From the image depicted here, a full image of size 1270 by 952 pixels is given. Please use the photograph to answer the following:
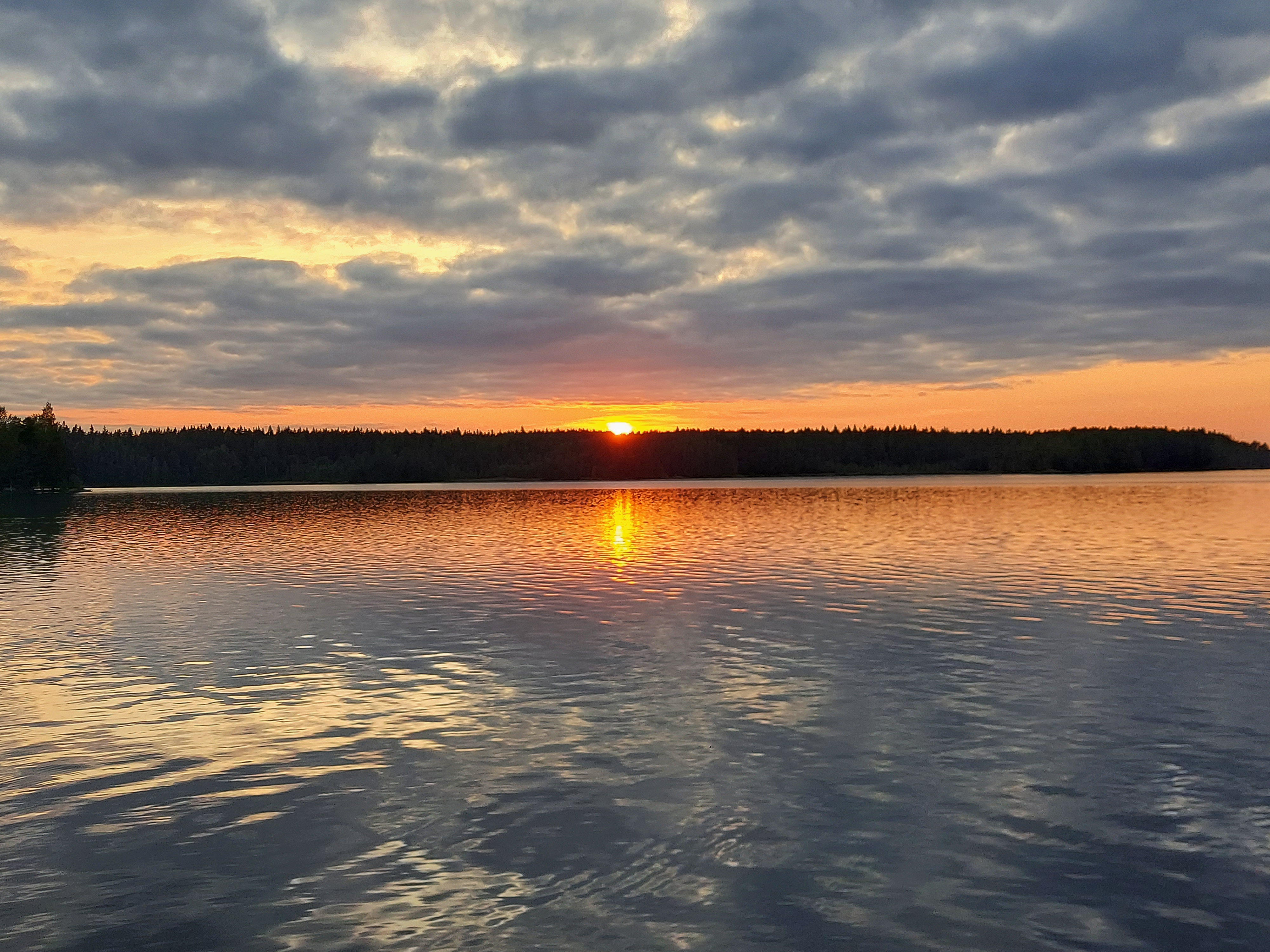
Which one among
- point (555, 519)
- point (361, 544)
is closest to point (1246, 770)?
point (361, 544)

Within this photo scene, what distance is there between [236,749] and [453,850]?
811cm

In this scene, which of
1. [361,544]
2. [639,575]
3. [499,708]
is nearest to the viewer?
[499,708]

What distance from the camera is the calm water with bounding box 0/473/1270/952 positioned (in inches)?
527

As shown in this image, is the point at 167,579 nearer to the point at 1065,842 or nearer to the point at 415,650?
the point at 415,650

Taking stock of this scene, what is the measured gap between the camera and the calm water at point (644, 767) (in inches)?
527

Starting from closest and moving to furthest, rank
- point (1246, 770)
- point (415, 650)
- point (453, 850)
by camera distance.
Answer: point (453, 850) < point (1246, 770) < point (415, 650)

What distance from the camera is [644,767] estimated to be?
19781 millimetres

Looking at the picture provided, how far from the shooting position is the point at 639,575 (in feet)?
177

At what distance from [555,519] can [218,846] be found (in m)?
93.8

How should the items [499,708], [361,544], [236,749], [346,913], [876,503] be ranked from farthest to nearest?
[876,503] < [361,544] < [499,708] < [236,749] < [346,913]

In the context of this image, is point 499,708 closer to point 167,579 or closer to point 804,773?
point 804,773

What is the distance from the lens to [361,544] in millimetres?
75875

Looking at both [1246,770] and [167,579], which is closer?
[1246,770]

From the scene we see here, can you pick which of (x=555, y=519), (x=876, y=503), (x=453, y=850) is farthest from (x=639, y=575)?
(x=876, y=503)
